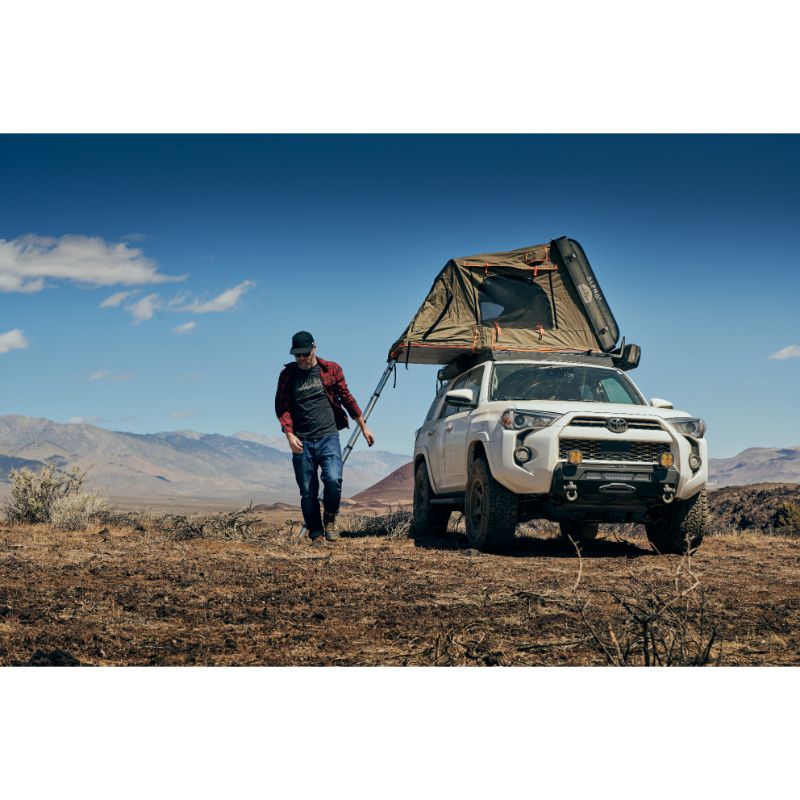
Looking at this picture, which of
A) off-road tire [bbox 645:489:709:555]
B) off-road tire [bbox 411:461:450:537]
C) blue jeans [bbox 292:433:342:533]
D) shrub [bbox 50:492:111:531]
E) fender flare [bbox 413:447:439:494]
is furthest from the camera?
shrub [bbox 50:492:111:531]

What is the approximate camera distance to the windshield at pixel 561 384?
31.5ft

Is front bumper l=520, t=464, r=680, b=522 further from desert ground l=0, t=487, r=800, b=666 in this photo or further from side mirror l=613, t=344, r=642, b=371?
side mirror l=613, t=344, r=642, b=371

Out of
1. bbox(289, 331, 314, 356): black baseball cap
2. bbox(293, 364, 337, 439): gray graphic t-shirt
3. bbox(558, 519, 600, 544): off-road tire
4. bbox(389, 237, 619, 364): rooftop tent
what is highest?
bbox(389, 237, 619, 364): rooftop tent

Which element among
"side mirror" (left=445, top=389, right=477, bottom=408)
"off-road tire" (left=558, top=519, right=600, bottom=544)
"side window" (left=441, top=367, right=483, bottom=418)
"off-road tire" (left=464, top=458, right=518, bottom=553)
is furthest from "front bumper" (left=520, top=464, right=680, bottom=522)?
"off-road tire" (left=558, top=519, right=600, bottom=544)

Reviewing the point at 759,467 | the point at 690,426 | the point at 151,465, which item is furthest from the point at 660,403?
the point at 151,465

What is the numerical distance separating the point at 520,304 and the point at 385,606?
7230mm

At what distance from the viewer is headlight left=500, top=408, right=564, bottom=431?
27.8 feet

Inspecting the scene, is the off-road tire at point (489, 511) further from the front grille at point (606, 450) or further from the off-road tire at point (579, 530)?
the off-road tire at point (579, 530)

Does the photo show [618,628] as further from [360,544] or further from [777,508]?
[777,508]

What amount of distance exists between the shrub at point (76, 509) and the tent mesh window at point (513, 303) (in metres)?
6.02

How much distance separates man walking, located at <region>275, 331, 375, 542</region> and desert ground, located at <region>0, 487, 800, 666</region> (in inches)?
28.5

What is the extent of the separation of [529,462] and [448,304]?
4464 mm

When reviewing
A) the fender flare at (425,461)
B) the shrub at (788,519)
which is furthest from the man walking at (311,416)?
the shrub at (788,519)

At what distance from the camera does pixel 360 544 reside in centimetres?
1037
